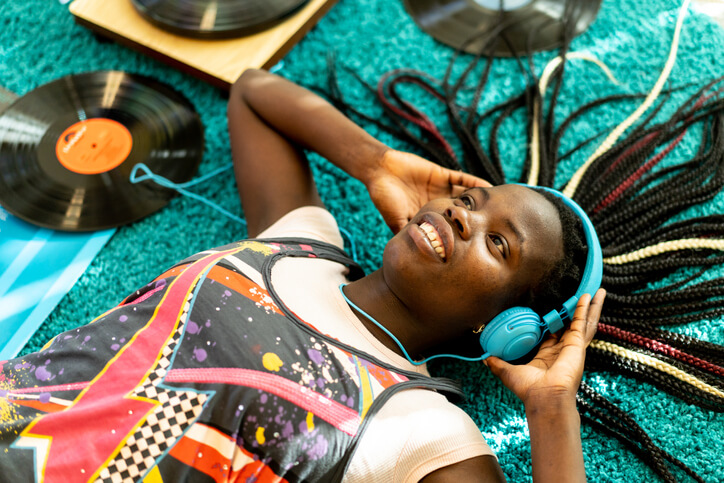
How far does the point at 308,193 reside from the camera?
124cm

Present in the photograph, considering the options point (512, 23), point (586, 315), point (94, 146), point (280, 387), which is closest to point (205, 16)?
point (94, 146)

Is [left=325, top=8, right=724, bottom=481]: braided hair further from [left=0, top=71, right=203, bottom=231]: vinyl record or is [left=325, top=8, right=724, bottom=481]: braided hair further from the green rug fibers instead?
[left=0, top=71, right=203, bottom=231]: vinyl record

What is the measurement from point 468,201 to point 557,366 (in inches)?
11.9

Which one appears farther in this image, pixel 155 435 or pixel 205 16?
pixel 205 16

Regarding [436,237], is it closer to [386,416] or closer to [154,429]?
[386,416]

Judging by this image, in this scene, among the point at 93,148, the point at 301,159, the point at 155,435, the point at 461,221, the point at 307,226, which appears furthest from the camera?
the point at 93,148

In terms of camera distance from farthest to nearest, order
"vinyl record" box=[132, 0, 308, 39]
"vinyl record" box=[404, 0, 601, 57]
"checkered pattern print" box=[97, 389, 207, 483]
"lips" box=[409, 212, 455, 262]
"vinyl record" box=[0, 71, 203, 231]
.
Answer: "vinyl record" box=[404, 0, 601, 57]
"vinyl record" box=[132, 0, 308, 39]
"vinyl record" box=[0, 71, 203, 231]
"lips" box=[409, 212, 455, 262]
"checkered pattern print" box=[97, 389, 207, 483]

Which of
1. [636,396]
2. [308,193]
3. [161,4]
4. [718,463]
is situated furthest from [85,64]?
[718,463]

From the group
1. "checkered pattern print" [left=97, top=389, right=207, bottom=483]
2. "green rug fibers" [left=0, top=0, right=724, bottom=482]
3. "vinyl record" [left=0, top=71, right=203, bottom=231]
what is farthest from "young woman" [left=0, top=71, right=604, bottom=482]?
"vinyl record" [left=0, top=71, right=203, bottom=231]

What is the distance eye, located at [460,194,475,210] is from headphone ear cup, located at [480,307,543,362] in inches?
7.2

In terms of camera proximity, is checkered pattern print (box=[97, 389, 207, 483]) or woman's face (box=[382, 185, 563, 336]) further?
woman's face (box=[382, 185, 563, 336])

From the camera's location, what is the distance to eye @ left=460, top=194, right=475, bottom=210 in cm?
101

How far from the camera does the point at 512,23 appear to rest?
1.61 meters

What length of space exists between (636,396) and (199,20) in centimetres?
130
